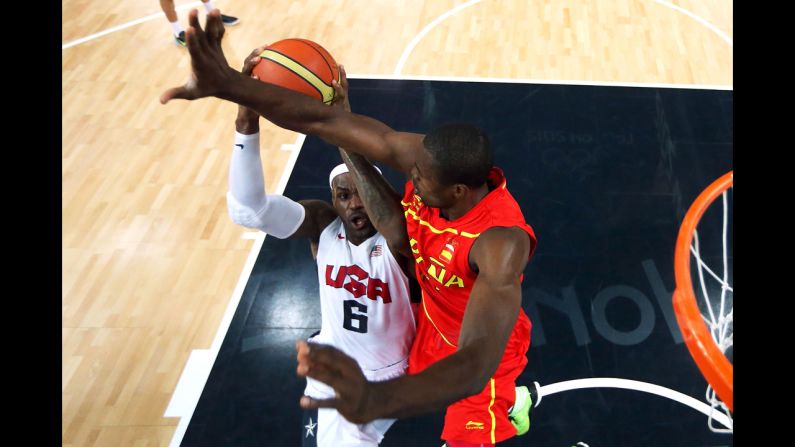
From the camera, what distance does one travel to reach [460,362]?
1959 mm

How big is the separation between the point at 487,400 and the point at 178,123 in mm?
4770

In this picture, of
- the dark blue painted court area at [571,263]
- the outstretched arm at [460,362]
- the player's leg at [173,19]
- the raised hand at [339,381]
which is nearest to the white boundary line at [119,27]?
the player's leg at [173,19]

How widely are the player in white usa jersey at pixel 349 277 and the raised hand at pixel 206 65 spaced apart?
2.59 feet

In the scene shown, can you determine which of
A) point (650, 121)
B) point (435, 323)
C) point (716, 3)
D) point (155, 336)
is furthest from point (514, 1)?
point (435, 323)

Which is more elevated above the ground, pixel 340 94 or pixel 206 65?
pixel 206 65

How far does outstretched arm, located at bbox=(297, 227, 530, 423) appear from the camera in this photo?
1671mm

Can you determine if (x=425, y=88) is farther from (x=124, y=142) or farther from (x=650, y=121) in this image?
(x=124, y=142)

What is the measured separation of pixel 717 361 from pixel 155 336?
3.47 m

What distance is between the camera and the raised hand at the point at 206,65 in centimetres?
236

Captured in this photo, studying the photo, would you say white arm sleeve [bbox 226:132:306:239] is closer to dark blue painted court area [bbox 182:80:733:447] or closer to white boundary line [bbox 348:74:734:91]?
dark blue painted court area [bbox 182:80:733:447]

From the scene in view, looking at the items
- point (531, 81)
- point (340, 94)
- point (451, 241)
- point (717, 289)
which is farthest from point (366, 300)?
point (531, 81)

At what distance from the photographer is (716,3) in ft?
29.9

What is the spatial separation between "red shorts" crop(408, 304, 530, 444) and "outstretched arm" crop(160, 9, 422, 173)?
2.99 ft

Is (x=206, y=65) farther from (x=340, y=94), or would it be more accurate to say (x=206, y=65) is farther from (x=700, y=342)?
(x=700, y=342)
